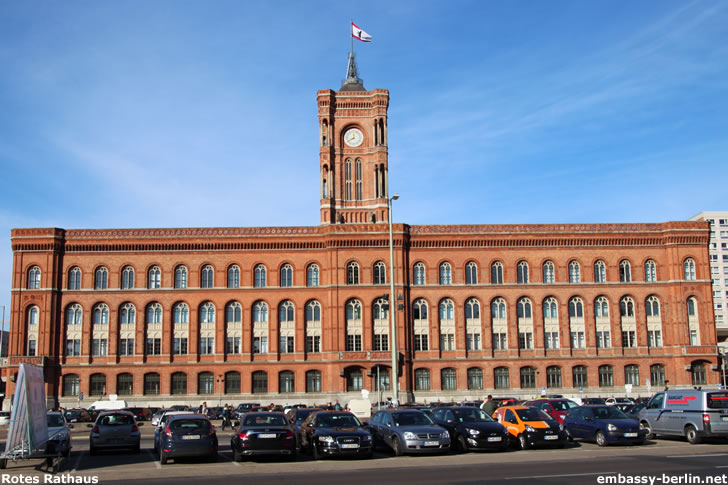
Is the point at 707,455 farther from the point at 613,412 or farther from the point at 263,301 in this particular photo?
the point at 263,301

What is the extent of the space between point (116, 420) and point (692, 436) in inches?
844

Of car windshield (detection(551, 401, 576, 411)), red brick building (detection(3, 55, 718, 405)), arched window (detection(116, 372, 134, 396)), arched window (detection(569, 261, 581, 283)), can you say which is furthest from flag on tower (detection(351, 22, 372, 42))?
car windshield (detection(551, 401, 576, 411))

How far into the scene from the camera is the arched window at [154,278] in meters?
63.4

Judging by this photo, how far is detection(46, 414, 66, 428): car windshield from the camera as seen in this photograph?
25325 mm

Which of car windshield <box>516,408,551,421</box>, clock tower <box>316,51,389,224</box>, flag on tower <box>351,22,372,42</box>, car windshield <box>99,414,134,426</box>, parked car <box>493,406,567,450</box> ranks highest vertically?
flag on tower <box>351,22,372,42</box>

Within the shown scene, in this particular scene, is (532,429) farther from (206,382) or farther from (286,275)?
(206,382)

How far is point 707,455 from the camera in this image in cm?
2269

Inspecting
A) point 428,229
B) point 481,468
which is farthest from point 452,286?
point 481,468

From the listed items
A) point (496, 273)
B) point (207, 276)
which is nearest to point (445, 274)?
point (496, 273)

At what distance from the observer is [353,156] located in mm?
76125

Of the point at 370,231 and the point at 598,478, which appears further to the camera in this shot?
the point at 370,231

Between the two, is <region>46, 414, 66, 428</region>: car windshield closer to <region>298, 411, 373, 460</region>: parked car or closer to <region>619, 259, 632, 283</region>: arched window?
<region>298, 411, 373, 460</region>: parked car

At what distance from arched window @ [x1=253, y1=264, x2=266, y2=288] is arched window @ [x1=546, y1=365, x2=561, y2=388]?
86.9 feet

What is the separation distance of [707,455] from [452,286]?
4142 centimetres
